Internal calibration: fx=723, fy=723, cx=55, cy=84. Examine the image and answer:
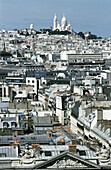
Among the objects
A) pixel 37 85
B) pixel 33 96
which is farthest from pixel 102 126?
pixel 37 85

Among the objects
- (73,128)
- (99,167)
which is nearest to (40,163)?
(99,167)

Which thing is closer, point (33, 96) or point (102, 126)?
point (102, 126)

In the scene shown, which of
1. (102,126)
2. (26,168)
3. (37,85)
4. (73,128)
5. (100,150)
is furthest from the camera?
(37,85)

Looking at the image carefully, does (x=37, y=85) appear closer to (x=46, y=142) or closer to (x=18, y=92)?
(x=18, y=92)

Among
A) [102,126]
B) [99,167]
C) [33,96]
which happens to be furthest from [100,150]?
[33,96]

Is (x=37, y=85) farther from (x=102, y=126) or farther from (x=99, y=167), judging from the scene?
(x=99, y=167)

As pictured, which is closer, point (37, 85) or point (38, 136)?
point (38, 136)

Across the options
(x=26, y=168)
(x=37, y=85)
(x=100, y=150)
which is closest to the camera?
(x=26, y=168)

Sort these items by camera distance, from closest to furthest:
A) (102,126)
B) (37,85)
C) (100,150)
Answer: (100,150), (102,126), (37,85)

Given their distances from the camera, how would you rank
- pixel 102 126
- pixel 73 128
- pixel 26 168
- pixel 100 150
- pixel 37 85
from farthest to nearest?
pixel 37 85, pixel 73 128, pixel 102 126, pixel 100 150, pixel 26 168
